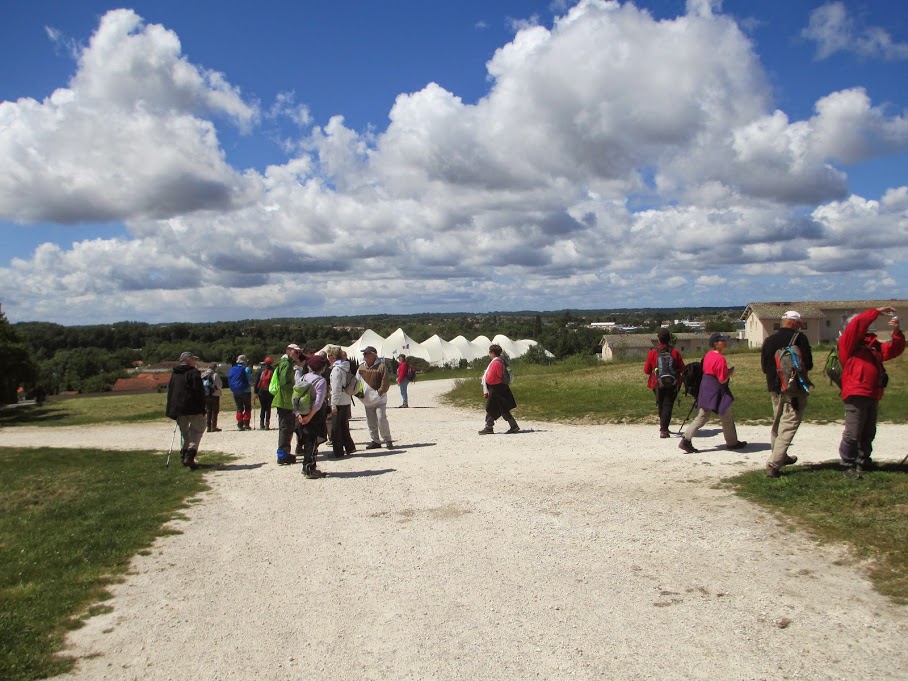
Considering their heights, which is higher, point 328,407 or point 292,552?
point 328,407

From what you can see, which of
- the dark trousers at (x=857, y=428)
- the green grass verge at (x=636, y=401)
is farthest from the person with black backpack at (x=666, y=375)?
the dark trousers at (x=857, y=428)

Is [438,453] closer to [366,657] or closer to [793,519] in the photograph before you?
[793,519]

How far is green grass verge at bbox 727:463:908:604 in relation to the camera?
529 centimetres

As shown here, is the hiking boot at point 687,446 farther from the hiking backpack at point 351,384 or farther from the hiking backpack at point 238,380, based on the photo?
the hiking backpack at point 238,380

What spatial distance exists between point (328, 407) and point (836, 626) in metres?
8.26

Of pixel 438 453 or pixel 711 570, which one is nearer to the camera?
pixel 711 570

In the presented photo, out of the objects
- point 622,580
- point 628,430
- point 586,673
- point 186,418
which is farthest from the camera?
point 628,430

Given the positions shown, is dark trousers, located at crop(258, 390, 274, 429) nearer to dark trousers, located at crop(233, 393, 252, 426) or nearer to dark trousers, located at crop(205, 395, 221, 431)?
dark trousers, located at crop(233, 393, 252, 426)

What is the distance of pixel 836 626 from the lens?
4.36 metres

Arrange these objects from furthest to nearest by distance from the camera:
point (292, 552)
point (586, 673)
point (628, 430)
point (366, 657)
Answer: point (628, 430) → point (292, 552) → point (366, 657) → point (586, 673)

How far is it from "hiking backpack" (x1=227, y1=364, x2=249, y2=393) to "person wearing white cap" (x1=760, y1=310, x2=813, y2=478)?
40.0ft

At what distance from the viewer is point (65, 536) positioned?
23.6ft

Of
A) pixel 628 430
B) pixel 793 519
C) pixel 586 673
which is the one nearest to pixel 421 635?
pixel 586 673

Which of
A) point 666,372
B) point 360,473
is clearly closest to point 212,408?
point 360,473
